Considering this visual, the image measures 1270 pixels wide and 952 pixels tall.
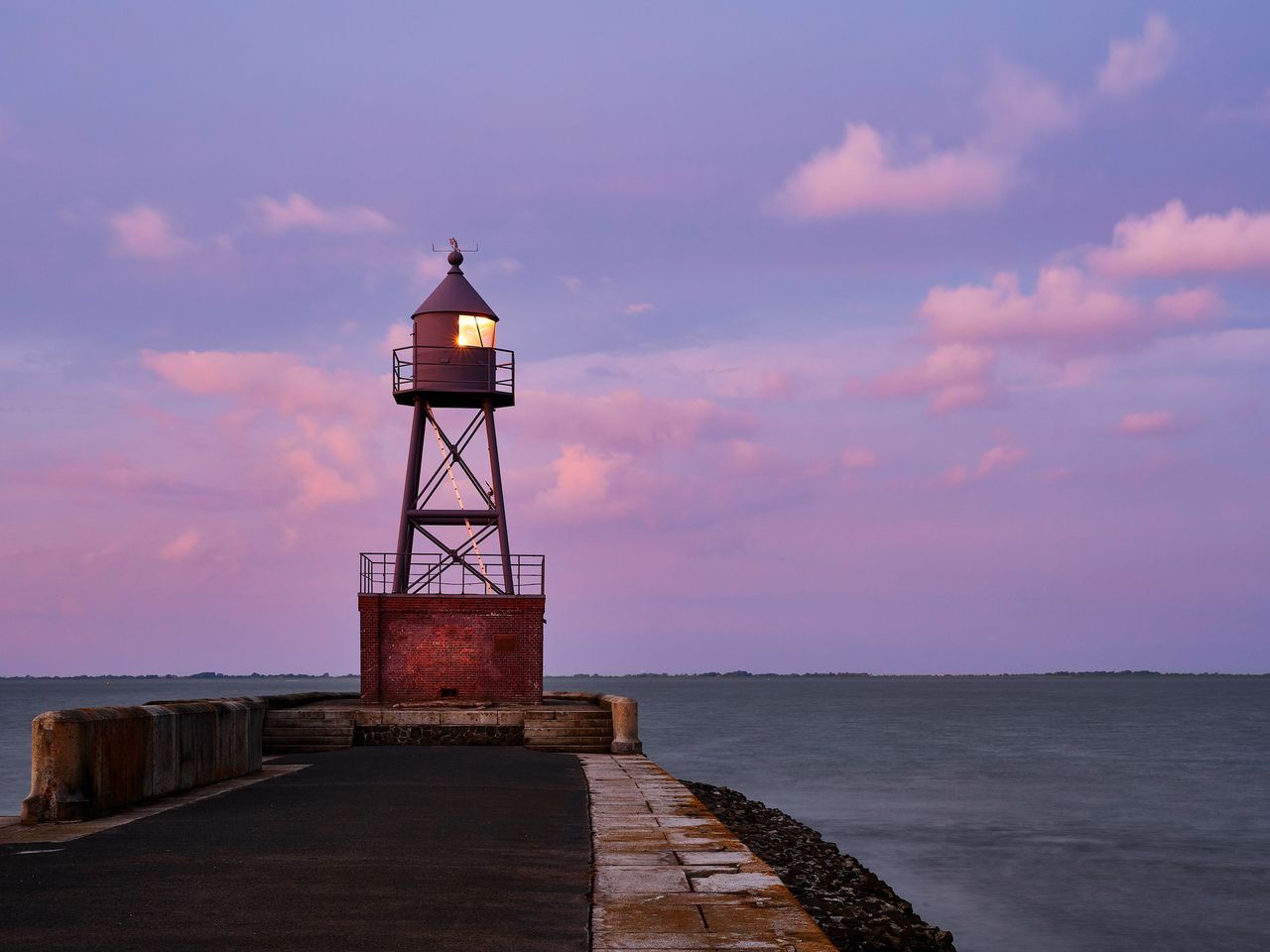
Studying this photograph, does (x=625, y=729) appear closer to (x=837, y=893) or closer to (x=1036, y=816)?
(x=837, y=893)

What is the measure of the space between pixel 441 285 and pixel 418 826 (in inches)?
917

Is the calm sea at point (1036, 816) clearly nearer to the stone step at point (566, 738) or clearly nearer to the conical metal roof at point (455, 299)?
the stone step at point (566, 738)

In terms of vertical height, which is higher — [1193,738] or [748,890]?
[748,890]

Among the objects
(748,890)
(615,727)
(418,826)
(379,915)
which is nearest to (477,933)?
(379,915)

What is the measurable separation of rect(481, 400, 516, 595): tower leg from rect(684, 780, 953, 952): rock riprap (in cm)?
908

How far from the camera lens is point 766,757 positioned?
58.9m

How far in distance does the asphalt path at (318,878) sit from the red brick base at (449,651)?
14.8 metres

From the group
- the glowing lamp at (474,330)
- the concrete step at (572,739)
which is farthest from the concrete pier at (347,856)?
the glowing lamp at (474,330)

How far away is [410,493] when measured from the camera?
32281mm

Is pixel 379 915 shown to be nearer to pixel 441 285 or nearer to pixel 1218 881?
pixel 1218 881

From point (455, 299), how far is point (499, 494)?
5.34 metres

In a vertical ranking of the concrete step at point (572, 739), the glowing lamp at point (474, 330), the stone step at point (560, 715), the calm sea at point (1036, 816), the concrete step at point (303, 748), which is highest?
the glowing lamp at point (474, 330)

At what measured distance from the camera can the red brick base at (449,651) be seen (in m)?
30.3

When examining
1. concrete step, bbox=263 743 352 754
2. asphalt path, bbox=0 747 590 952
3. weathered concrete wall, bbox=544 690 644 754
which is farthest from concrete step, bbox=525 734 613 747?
asphalt path, bbox=0 747 590 952
